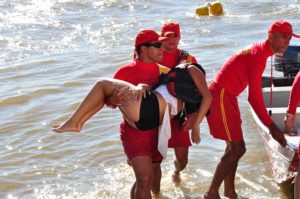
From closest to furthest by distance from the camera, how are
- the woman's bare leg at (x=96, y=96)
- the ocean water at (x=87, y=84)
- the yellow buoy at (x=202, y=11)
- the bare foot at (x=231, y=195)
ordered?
1. the woman's bare leg at (x=96, y=96)
2. the bare foot at (x=231, y=195)
3. the ocean water at (x=87, y=84)
4. the yellow buoy at (x=202, y=11)

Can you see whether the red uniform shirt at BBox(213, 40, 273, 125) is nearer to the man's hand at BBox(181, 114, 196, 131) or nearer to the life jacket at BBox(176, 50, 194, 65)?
the life jacket at BBox(176, 50, 194, 65)

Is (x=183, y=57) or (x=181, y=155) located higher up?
(x=183, y=57)

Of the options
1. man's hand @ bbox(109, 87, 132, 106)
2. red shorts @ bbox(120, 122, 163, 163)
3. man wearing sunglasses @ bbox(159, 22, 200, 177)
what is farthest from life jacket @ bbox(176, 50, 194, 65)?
man's hand @ bbox(109, 87, 132, 106)

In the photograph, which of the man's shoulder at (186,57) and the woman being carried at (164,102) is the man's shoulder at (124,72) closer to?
the woman being carried at (164,102)

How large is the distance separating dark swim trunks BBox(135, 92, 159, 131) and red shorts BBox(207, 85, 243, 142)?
0.95 metres

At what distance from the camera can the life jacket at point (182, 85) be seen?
19.4 ft

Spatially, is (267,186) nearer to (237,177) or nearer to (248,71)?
(237,177)

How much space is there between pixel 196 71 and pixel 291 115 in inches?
49.4

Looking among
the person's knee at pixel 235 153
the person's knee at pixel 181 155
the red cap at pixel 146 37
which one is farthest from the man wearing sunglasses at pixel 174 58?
the red cap at pixel 146 37

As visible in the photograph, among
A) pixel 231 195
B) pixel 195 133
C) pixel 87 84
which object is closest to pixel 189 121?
pixel 195 133

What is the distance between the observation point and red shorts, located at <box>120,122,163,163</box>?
236 inches

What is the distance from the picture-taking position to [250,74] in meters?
6.46

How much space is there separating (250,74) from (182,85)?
867mm

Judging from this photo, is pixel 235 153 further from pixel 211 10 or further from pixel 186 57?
pixel 211 10
